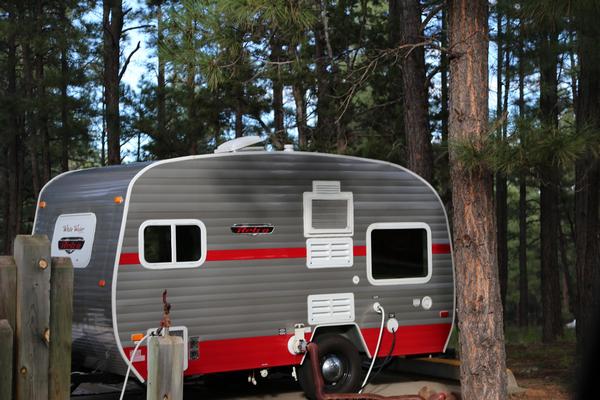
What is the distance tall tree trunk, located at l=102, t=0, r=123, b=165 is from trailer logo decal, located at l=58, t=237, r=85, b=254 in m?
12.6

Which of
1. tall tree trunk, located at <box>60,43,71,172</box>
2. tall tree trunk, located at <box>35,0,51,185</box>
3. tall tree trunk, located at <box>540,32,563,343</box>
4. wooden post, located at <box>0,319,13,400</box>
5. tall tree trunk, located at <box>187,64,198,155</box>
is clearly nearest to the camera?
wooden post, located at <box>0,319,13,400</box>

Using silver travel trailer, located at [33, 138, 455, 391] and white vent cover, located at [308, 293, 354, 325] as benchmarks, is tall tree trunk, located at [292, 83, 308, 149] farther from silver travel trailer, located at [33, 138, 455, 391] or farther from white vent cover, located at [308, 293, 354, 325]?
white vent cover, located at [308, 293, 354, 325]

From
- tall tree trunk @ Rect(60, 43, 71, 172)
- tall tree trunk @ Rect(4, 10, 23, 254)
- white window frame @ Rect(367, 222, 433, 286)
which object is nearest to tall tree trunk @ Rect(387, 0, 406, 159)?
white window frame @ Rect(367, 222, 433, 286)

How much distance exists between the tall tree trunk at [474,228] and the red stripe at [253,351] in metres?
1.79

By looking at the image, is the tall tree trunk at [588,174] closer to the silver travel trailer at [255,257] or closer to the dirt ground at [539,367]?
the dirt ground at [539,367]

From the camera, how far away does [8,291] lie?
4656 millimetres

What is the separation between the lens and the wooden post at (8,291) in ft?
15.2

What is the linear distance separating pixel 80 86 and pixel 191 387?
1417 centimetres

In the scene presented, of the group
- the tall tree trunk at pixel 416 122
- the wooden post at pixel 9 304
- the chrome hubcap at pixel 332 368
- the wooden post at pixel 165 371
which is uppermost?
the tall tree trunk at pixel 416 122

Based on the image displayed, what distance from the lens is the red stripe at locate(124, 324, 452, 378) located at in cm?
958

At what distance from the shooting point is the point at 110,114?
2244 centimetres

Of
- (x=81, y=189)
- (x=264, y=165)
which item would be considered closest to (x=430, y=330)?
(x=264, y=165)

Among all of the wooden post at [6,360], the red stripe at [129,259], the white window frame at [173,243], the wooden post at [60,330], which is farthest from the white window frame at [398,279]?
the wooden post at [6,360]

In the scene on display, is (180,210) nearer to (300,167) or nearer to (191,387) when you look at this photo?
(300,167)
